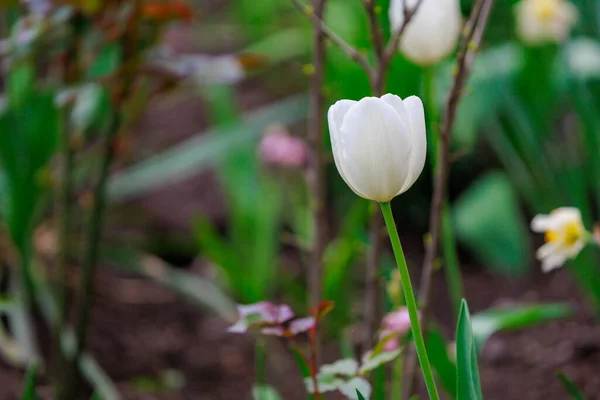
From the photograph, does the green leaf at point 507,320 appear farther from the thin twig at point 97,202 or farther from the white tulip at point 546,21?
the white tulip at point 546,21

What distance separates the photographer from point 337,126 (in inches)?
23.5

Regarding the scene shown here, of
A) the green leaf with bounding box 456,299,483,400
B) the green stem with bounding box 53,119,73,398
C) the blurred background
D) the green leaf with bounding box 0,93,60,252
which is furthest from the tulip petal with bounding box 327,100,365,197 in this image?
the green leaf with bounding box 0,93,60,252

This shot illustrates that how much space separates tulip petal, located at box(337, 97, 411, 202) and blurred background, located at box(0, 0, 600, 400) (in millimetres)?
335

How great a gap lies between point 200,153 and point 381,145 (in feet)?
4.35

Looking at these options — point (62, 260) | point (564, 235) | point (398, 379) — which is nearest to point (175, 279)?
point (62, 260)

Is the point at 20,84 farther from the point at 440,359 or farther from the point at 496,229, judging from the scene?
the point at 496,229

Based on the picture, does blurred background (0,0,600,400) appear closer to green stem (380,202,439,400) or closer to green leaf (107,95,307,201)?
green leaf (107,95,307,201)

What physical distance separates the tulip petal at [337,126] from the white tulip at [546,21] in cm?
107

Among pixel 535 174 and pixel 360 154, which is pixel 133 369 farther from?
pixel 360 154

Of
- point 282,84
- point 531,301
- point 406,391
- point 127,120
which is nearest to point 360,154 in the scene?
point 406,391

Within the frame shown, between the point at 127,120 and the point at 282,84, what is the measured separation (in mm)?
1537

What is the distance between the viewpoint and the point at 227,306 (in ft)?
5.49

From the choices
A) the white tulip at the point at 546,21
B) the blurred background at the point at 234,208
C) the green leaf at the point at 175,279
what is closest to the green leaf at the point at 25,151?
the blurred background at the point at 234,208

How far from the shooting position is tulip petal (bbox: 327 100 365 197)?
23.2 inches
